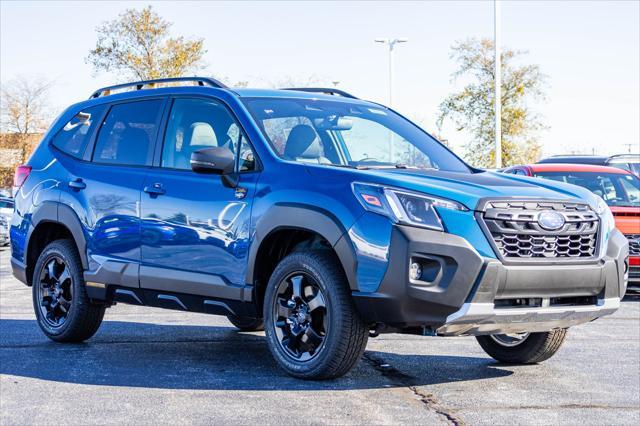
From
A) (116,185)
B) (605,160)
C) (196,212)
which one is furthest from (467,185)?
(605,160)

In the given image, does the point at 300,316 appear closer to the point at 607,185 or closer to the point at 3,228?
the point at 607,185

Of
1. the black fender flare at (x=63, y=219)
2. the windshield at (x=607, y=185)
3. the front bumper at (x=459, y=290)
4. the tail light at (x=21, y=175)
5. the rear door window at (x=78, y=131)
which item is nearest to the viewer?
the front bumper at (x=459, y=290)

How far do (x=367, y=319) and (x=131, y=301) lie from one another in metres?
2.18

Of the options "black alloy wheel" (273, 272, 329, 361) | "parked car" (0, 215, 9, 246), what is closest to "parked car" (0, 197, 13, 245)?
"parked car" (0, 215, 9, 246)

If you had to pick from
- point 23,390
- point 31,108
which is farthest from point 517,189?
point 31,108

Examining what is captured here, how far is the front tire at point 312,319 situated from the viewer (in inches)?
235

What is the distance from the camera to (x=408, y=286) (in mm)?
5688

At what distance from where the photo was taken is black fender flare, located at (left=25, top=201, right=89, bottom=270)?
7.73 metres

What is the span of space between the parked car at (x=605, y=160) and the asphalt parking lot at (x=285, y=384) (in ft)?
30.8

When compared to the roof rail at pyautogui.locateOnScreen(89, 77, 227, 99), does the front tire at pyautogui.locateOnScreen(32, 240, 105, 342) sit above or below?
below

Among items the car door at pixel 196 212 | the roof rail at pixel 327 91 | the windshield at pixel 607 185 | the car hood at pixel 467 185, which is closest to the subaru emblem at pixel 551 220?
the car hood at pixel 467 185

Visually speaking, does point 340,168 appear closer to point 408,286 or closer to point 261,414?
point 408,286

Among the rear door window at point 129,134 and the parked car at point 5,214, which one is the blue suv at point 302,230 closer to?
the rear door window at point 129,134

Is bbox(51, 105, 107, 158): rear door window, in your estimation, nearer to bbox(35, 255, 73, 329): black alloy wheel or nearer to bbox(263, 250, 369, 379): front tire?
bbox(35, 255, 73, 329): black alloy wheel
